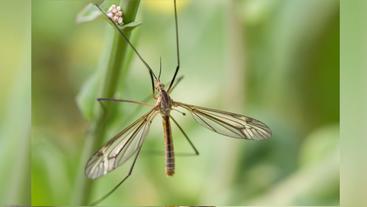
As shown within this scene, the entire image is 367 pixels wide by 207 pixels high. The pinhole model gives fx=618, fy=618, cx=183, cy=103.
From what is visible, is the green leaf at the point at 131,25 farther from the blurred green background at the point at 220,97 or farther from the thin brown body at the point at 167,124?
the thin brown body at the point at 167,124

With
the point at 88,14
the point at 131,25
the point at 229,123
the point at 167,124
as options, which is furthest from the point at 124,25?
the point at 229,123

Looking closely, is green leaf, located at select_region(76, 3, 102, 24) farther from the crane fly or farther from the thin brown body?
the thin brown body

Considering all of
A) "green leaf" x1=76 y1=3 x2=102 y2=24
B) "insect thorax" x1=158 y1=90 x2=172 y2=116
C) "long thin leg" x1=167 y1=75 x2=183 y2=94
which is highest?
"green leaf" x1=76 y1=3 x2=102 y2=24

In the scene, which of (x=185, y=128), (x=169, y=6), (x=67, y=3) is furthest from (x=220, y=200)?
(x=67, y=3)

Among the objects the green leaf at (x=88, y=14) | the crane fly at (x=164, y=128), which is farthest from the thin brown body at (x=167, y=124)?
the green leaf at (x=88, y=14)

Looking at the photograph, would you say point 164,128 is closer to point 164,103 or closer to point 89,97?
point 164,103

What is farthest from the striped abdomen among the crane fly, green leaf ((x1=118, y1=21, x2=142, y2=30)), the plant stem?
green leaf ((x1=118, y1=21, x2=142, y2=30))
